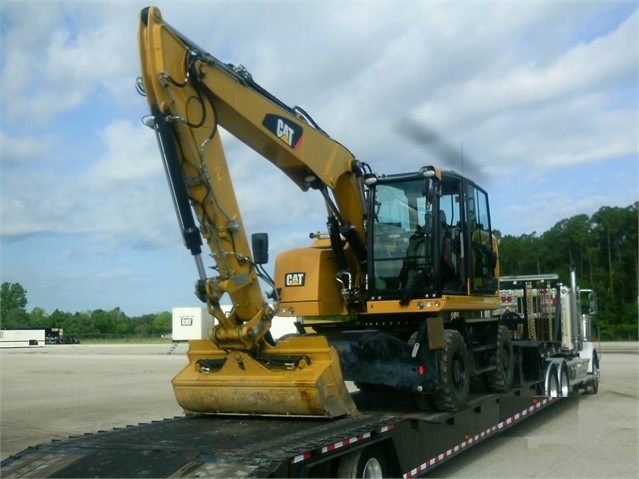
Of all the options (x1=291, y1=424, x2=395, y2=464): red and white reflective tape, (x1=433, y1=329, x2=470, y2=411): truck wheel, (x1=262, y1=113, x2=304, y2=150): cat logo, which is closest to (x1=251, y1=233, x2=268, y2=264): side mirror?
(x1=262, y1=113, x2=304, y2=150): cat logo

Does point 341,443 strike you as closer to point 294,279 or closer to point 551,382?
point 294,279

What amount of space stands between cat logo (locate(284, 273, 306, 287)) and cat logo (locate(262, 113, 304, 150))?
5.90 ft

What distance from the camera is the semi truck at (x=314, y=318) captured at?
6848 mm

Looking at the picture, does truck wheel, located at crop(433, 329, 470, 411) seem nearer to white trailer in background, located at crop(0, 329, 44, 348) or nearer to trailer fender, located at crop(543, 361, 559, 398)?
trailer fender, located at crop(543, 361, 559, 398)

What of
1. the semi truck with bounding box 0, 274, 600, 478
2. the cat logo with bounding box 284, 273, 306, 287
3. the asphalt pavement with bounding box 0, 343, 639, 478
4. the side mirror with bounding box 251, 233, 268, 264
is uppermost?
the side mirror with bounding box 251, 233, 268, 264

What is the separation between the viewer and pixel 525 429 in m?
12.9

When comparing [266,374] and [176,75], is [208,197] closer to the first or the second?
[176,75]

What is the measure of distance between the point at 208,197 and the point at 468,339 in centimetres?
484

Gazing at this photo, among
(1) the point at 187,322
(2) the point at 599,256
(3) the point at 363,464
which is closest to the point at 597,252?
(2) the point at 599,256

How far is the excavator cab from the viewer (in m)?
9.56

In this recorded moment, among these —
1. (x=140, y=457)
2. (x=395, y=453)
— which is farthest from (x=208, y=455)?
(x=395, y=453)

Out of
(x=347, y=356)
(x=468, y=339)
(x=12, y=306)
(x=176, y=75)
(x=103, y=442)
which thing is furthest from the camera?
(x=12, y=306)

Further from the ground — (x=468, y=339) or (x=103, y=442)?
(x=468, y=339)

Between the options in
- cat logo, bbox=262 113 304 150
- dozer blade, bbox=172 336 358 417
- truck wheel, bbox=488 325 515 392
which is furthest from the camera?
truck wheel, bbox=488 325 515 392
